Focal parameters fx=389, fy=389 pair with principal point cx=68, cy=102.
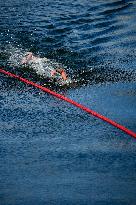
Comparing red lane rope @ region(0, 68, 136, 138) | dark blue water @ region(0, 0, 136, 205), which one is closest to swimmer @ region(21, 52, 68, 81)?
dark blue water @ region(0, 0, 136, 205)

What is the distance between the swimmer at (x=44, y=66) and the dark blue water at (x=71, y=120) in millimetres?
188

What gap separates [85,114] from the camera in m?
5.64

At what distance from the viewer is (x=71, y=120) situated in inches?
217

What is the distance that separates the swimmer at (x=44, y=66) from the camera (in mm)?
6707

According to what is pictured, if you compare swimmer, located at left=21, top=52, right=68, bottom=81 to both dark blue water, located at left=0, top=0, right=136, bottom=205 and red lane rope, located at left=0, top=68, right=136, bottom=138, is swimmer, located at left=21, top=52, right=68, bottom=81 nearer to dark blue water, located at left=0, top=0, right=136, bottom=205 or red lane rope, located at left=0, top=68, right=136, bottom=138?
dark blue water, located at left=0, top=0, right=136, bottom=205

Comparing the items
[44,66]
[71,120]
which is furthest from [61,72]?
[71,120]

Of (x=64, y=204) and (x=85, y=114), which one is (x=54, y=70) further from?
(x=64, y=204)

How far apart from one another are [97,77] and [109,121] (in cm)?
161

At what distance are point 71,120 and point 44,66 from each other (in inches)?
71.8

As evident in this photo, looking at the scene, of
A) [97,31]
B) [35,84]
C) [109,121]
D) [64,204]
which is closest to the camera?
[64,204]

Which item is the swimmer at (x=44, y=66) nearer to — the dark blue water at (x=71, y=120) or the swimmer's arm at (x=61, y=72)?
the swimmer's arm at (x=61, y=72)

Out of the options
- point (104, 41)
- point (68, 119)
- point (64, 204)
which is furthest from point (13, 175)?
point (104, 41)

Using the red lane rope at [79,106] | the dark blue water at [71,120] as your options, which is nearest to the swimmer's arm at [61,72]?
the dark blue water at [71,120]

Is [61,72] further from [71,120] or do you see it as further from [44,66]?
[71,120]
